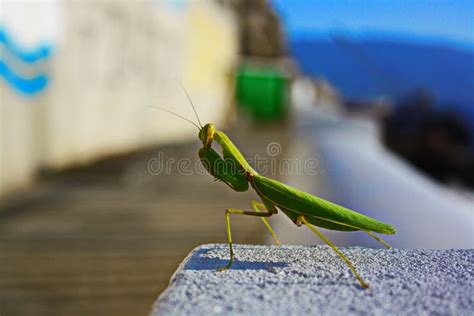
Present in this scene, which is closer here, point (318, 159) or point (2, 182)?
point (2, 182)

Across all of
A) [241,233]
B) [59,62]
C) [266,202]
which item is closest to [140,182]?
[59,62]

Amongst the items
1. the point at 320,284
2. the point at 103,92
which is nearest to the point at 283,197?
the point at 320,284

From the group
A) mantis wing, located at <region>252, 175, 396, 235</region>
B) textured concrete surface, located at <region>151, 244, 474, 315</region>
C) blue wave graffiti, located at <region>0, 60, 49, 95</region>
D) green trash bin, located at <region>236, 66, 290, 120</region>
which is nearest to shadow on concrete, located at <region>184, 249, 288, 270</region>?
textured concrete surface, located at <region>151, 244, 474, 315</region>

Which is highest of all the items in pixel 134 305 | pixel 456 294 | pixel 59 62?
pixel 59 62

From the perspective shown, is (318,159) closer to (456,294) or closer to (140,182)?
(140,182)

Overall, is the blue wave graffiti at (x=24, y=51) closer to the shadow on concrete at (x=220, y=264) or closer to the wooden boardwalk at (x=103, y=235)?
the wooden boardwalk at (x=103, y=235)

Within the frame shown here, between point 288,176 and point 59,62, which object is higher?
point 59,62
